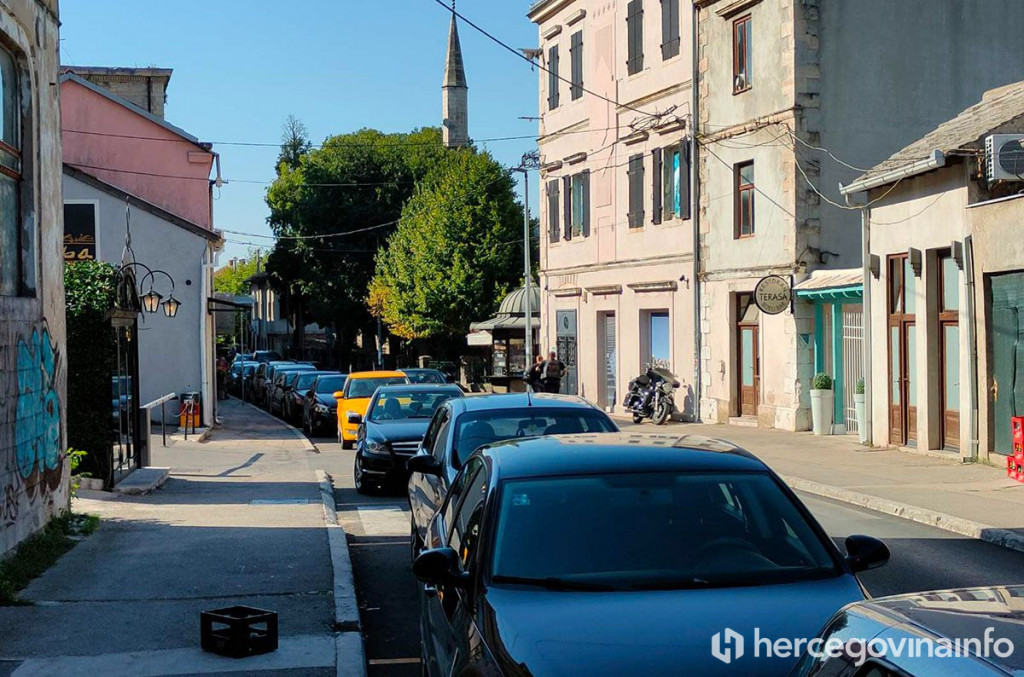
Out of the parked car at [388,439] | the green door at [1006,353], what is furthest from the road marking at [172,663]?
the green door at [1006,353]

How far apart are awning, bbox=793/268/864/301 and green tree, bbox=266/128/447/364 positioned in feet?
141

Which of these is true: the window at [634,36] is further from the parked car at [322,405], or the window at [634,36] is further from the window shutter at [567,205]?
the parked car at [322,405]

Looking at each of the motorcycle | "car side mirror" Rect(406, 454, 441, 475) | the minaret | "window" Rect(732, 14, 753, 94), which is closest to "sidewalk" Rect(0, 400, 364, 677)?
"car side mirror" Rect(406, 454, 441, 475)

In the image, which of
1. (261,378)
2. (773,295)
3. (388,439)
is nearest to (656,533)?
(388,439)

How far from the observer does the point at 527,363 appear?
42000mm

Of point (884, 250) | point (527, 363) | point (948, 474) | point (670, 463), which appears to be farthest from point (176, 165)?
point (670, 463)

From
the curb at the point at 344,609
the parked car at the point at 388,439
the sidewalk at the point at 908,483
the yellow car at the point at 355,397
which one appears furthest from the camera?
the yellow car at the point at 355,397

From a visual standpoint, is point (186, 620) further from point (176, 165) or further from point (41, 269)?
point (176, 165)

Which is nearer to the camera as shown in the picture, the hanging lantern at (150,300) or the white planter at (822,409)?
the white planter at (822,409)

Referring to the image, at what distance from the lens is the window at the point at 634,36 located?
32219mm

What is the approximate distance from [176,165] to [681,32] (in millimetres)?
15056

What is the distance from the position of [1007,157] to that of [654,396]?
42.9 ft

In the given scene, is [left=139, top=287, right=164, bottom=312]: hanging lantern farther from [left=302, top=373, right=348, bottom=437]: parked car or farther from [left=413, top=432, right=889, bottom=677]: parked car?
[left=413, top=432, right=889, bottom=677]: parked car

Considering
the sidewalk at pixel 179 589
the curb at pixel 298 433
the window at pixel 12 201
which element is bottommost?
the curb at pixel 298 433
